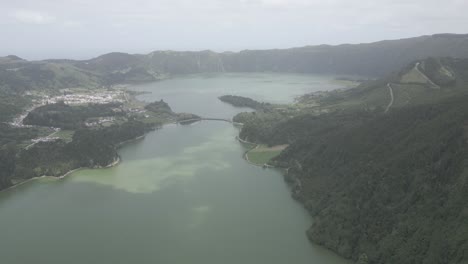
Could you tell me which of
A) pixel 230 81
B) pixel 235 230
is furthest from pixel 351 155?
pixel 230 81

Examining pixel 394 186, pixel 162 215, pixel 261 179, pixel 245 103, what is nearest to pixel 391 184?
pixel 394 186

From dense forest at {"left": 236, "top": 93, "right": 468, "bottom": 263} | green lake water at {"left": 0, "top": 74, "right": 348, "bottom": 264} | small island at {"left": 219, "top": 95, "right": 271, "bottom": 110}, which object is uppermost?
dense forest at {"left": 236, "top": 93, "right": 468, "bottom": 263}

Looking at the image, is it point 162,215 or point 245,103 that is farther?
point 245,103

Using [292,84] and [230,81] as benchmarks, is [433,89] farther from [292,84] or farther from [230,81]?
[230,81]

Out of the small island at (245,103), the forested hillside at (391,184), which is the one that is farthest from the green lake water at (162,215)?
the small island at (245,103)

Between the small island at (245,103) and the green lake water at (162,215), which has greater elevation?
the small island at (245,103)

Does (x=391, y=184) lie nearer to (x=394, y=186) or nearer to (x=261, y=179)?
(x=394, y=186)

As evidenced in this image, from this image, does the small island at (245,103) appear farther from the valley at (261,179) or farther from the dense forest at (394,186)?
the dense forest at (394,186)

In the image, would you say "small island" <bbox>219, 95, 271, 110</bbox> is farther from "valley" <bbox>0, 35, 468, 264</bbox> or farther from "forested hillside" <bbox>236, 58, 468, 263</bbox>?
"forested hillside" <bbox>236, 58, 468, 263</bbox>

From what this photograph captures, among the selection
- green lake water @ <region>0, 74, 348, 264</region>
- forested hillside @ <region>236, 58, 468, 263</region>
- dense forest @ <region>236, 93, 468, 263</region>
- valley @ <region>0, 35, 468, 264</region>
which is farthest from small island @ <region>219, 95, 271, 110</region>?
dense forest @ <region>236, 93, 468, 263</region>
